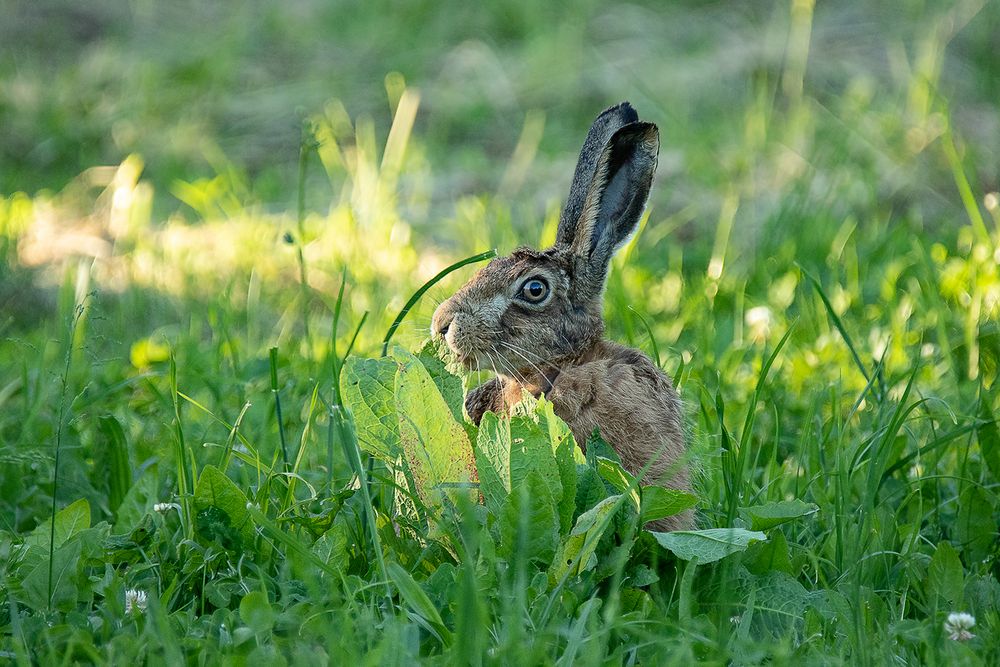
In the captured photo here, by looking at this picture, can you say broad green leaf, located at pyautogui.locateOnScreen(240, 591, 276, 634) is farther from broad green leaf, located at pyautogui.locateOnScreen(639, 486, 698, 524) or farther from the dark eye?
the dark eye

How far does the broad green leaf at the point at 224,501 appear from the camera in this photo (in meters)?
2.88

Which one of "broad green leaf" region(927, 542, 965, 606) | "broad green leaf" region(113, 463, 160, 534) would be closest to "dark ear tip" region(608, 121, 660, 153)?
"broad green leaf" region(927, 542, 965, 606)

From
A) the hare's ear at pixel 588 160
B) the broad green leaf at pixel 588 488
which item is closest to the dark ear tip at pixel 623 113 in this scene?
the hare's ear at pixel 588 160

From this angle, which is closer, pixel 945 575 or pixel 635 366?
pixel 945 575

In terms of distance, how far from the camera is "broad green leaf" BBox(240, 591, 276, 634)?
8.06ft

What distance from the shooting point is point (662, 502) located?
2.70 metres

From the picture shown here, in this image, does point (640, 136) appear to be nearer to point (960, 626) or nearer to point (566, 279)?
point (566, 279)

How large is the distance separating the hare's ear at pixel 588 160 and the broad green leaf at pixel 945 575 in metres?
1.35

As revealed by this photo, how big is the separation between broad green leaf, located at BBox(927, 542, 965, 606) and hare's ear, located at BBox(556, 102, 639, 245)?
1.35 metres

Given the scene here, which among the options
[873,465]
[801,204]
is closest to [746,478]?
[873,465]

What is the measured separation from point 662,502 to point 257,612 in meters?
0.92

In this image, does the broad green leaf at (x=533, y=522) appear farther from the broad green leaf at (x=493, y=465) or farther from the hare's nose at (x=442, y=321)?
the hare's nose at (x=442, y=321)

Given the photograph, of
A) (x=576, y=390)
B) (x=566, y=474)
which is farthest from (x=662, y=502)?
(x=576, y=390)

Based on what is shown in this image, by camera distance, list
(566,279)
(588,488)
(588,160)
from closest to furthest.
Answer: (588,488)
(566,279)
(588,160)
